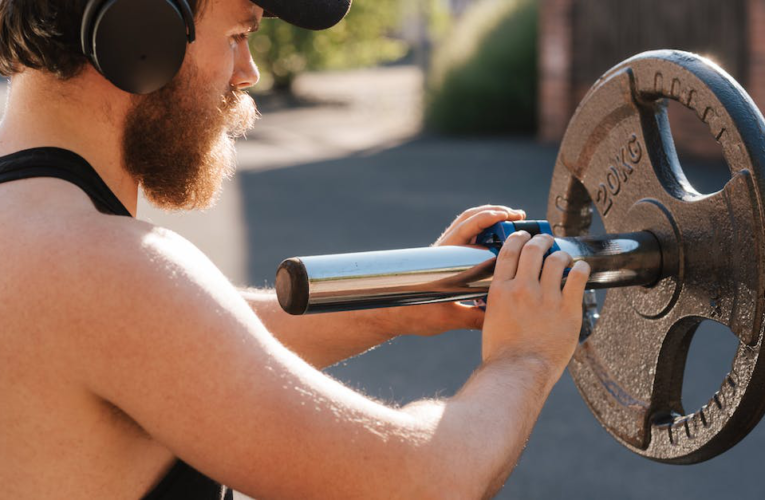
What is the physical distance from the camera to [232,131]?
1779 mm

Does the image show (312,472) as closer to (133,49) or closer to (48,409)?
(48,409)

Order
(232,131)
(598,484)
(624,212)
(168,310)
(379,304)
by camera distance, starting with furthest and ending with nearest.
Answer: (598,484)
(232,131)
(624,212)
(379,304)
(168,310)

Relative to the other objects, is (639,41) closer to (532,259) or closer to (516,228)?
(516,228)

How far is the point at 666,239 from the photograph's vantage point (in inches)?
56.6

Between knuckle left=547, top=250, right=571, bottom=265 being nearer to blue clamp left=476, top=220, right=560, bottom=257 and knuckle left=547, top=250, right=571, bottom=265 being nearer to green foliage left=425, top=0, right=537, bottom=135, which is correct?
blue clamp left=476, top=220, right=560, bottom=257

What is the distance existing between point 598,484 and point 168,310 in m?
3.19

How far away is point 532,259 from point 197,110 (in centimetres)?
58

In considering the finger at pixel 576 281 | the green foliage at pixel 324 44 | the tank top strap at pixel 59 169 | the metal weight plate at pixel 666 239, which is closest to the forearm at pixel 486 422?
the finger at pixel 576 281

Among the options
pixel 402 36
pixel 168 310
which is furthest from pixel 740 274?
pixel 402 36

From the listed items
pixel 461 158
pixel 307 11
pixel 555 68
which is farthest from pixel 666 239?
pixel 555 68

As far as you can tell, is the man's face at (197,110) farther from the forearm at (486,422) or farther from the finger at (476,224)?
the forearm at (486,422)

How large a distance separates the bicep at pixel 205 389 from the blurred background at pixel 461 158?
1.93 meters

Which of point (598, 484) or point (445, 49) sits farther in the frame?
point (445, 49)

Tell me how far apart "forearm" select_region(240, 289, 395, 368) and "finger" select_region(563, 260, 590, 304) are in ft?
1.99
